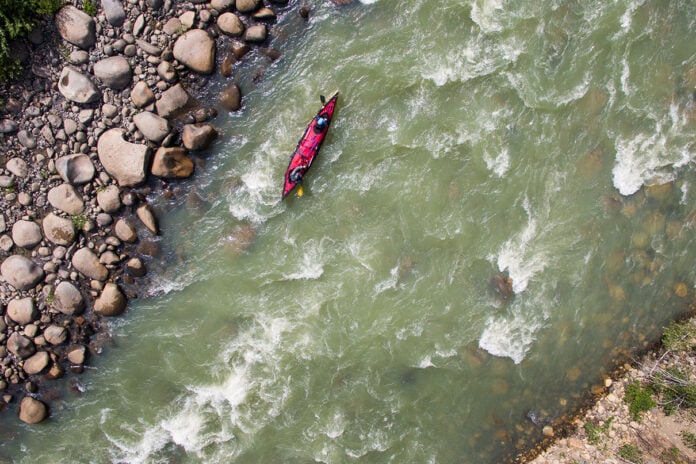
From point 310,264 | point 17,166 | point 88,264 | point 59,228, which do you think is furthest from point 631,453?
point 17,166

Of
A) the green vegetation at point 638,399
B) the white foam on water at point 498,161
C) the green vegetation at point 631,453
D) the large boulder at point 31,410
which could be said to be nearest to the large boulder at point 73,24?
the large boulder at point 31,410

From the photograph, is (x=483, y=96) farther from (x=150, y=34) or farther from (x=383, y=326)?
(x=150, y=34)

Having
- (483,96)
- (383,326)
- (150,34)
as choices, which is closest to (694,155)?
(483,96)

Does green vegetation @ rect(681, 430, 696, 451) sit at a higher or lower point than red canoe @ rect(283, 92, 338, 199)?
lower

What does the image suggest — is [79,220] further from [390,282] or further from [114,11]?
[390,282]

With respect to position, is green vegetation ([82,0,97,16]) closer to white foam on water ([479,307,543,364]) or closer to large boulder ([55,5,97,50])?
large boulder ([55,5,97,50])

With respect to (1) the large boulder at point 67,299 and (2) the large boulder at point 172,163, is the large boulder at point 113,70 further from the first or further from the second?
(1) the large boulder at point 67,299

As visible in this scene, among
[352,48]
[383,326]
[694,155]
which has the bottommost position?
[383,326]

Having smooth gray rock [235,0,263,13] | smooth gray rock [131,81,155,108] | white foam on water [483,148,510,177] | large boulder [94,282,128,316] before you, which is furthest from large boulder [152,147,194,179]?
white foam on water [483,148,510,177]
